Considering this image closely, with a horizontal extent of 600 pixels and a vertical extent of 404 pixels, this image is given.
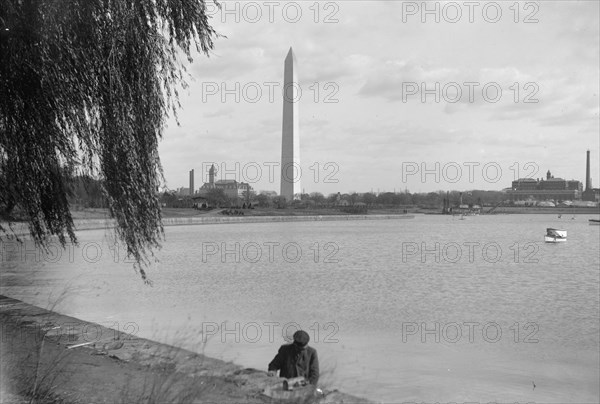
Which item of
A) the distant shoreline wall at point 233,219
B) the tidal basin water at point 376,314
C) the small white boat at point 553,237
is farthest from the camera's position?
the distant shoreline wall at point 233,219

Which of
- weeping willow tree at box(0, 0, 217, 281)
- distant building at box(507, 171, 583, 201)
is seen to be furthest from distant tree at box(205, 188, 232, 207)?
weeping willow tree at box(0, 0, 217, 281)

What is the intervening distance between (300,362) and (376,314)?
9.74 m

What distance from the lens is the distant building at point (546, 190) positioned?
190m

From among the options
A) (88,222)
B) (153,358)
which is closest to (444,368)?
(153,358)

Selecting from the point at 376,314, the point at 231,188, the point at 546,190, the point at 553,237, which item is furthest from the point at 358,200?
the point at 376,314

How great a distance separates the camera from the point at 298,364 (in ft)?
23.4

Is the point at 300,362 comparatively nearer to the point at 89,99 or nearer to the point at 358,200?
the point at 89,99

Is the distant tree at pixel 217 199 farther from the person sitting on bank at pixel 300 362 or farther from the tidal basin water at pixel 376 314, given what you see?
the person sitting on bank at pixel 300 362

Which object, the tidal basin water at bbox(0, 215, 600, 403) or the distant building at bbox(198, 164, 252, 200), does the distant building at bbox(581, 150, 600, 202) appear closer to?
the distant building at bbox(198, 164, 252, 200)

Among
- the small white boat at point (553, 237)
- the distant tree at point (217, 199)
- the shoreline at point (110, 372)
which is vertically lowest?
the small white boat at point (553, 237)

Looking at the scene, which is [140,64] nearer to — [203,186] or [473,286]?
[473,286]

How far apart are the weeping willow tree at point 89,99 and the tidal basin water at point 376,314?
118 centimetres

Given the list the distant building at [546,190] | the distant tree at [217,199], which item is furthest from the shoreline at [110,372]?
the distant building at [546,190]

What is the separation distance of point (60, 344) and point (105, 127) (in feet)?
13.6
